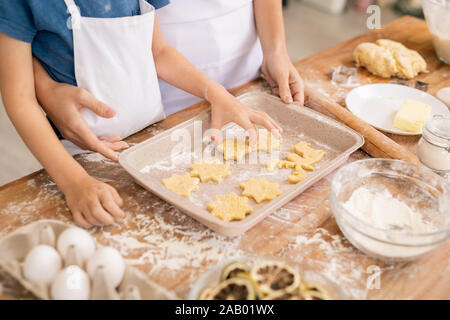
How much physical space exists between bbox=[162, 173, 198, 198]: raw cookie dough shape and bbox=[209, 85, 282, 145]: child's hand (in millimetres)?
155

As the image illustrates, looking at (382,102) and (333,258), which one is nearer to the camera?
(333,258)

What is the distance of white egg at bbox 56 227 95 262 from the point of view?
713 mm

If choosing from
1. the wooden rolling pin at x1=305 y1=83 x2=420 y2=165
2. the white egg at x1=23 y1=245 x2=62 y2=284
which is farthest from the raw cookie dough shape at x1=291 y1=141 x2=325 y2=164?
the white egg at x1=23 y1=245 x2=62 y2=284

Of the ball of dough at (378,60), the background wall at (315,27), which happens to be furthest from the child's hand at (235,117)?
the background wall at (315,27)

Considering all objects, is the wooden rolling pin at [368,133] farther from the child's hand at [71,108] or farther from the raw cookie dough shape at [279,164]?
the child's hand at [71,108]

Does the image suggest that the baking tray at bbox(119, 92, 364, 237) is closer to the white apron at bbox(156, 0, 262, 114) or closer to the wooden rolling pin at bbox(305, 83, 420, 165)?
the wooden rolling pin at bbox(305, 83, 420, 165)

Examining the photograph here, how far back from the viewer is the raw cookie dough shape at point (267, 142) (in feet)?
3.78

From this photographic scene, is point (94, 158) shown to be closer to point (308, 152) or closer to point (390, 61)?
point (308, 152)

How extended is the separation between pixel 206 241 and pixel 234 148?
13.5 inches

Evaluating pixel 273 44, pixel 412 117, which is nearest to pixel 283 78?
pixel 273 44

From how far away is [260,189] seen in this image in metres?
0.99

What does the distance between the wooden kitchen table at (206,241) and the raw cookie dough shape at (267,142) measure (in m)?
0.18
